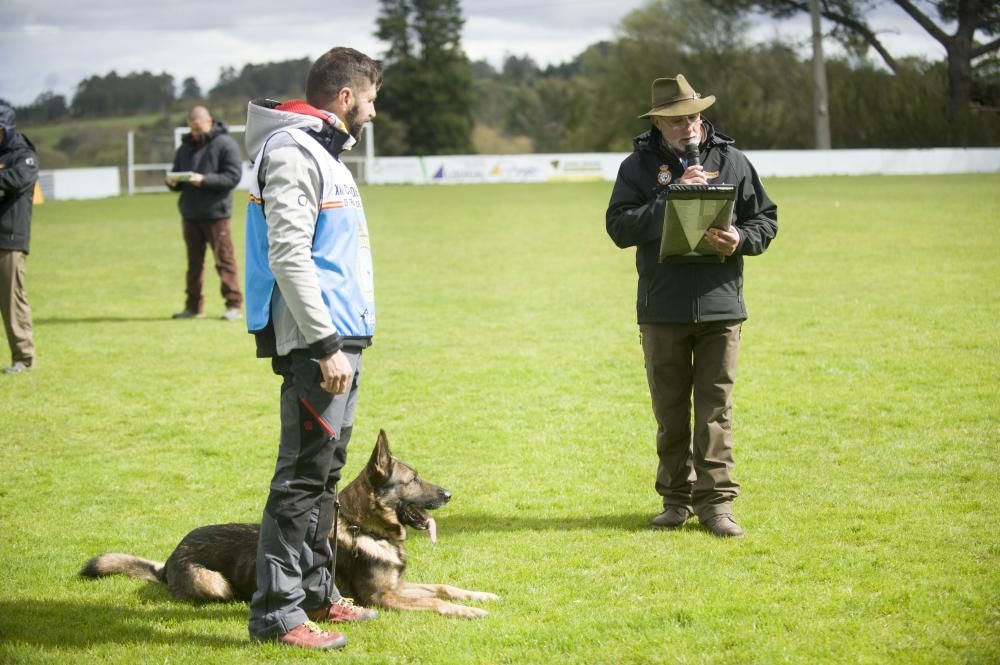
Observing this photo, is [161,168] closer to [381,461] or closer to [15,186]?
[15,186]

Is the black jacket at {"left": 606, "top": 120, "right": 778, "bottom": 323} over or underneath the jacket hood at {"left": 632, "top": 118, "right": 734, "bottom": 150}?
underneath

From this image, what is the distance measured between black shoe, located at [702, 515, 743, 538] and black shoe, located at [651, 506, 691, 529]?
0.18 metres

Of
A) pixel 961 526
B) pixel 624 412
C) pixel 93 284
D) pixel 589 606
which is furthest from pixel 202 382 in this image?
pixel 93 284

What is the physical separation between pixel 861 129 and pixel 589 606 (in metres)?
63.8

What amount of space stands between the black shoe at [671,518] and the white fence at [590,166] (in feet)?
136

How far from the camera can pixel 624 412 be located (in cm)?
868

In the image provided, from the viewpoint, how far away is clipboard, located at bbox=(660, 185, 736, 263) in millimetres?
5367

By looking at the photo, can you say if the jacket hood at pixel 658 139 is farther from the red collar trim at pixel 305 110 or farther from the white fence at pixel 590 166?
the white fence at pixel 590 166

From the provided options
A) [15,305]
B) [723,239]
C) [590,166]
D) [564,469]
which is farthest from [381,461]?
[590,166]

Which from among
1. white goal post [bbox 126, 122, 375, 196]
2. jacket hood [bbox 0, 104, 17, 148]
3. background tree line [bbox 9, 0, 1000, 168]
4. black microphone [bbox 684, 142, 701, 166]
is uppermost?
background tree line [bbox 9, 0, 1000, 168]

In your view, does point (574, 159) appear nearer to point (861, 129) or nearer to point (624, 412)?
point (861, 129)

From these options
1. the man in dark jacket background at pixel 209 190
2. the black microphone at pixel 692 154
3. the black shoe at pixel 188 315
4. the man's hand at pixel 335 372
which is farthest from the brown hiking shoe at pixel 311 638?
the black shoe at pixel 188 315

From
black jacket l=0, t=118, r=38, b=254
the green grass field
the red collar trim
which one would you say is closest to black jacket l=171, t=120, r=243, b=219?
the green grass field

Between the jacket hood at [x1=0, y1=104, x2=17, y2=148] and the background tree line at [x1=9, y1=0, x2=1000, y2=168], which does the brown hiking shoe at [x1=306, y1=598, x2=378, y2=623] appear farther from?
the background tree line at [x1=9, y1=0, x2=1000, y2=168]
